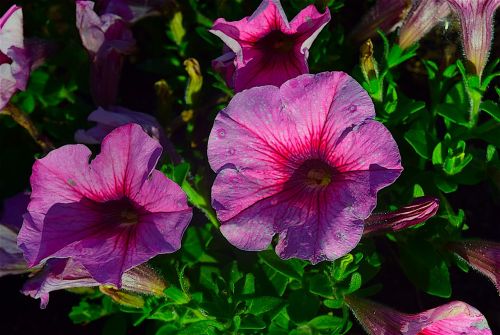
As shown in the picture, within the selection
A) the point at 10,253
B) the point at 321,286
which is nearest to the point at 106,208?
the point at 10,253

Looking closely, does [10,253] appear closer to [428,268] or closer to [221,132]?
[221,132]

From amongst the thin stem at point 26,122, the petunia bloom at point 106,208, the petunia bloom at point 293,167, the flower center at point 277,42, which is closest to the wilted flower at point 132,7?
the thin stem at point 26,122

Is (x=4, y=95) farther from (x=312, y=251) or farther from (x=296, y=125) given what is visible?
(x=312, y=251)

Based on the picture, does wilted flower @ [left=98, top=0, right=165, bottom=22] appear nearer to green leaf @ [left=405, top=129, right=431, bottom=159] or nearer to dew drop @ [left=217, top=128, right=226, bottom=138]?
dew drop @ [left=217, top=128, right=226, bottom=138]

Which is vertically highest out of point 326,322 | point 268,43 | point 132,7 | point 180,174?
point 268,43

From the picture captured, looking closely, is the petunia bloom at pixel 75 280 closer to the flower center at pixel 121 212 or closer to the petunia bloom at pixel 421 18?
the flower center at pixel 121 212

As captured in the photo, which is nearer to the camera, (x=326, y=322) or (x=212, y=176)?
(x=326, y=322)

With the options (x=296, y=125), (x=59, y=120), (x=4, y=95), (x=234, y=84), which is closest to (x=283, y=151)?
(x=296, y=125)
